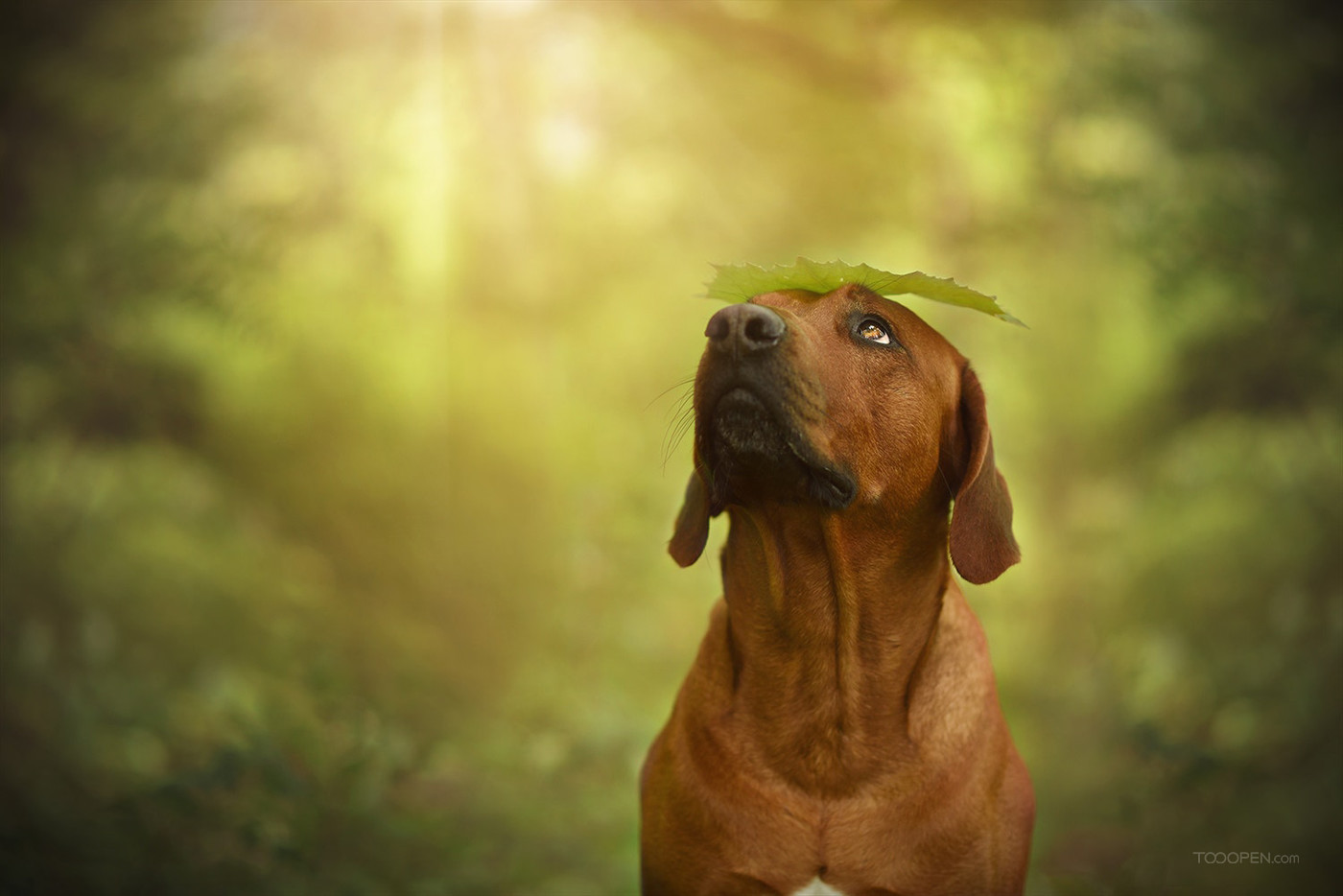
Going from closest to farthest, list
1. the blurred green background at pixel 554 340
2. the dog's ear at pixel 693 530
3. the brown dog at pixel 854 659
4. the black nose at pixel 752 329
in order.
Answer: the black nose at pixel 752 329
the brown dog at pixel 854 659
the dog's ear at pixel 693 530
the blurred green background at pixel 554 340

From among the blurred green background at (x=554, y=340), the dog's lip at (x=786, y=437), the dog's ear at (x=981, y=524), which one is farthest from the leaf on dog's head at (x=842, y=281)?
the blurred green background at (x=554, y=340)

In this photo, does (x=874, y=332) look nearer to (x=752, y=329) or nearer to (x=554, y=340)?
(x=752, y=329)

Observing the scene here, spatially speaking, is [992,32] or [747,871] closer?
[747,871]

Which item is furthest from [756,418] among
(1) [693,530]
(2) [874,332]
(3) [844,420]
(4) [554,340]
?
(4) [554,340]

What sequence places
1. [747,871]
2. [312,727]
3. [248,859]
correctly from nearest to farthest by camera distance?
[747,871] < [248,859] < [312,727]

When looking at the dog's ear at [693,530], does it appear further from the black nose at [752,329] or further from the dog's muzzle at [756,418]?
the black nose at [752,329]

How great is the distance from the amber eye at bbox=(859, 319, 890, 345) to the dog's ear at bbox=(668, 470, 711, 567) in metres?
0.46

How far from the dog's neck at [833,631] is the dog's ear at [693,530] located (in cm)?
11

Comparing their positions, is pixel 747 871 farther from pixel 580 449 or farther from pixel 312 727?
pixel 580 449

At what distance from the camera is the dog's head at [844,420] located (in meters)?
2.04

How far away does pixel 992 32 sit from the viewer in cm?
531

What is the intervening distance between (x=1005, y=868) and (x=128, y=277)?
191 inches

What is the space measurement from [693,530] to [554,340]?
3207 mm

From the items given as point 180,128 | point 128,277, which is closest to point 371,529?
point 128,277
